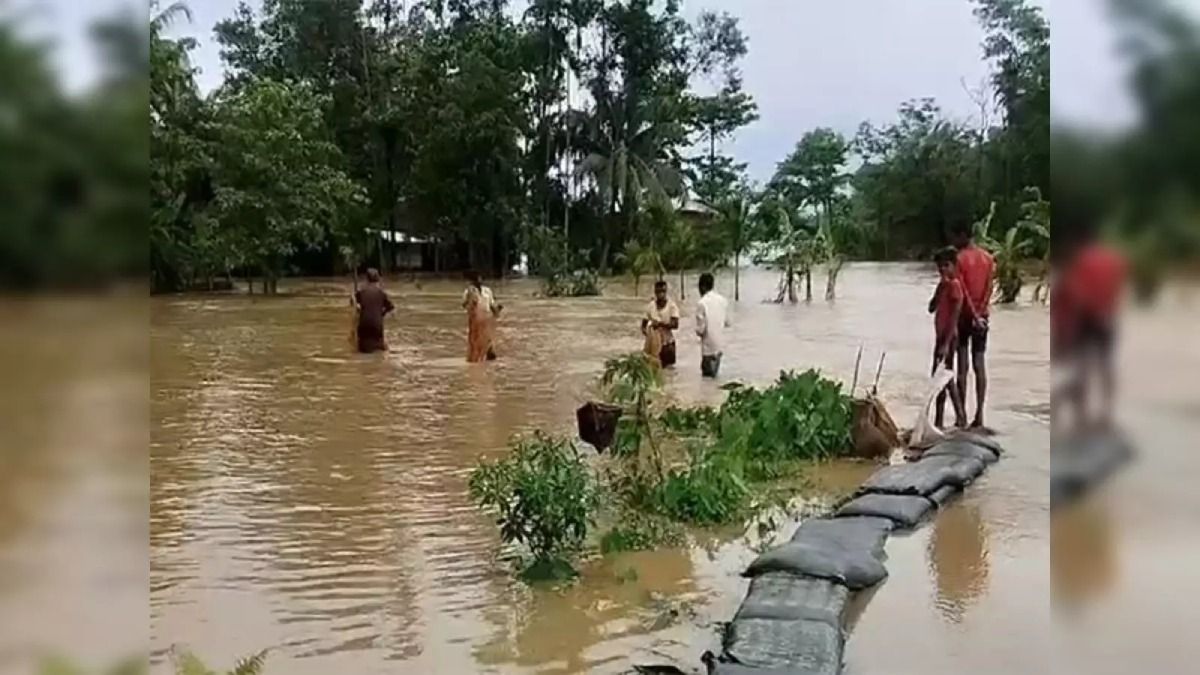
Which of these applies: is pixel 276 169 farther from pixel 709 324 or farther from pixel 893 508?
pixel 893 508

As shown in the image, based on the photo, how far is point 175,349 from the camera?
46.8 feet

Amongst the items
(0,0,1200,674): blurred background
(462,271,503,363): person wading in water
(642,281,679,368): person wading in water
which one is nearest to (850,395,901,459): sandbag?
(642,281,679,368): person wading in water

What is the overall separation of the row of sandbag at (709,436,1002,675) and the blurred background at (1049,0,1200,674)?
2.29 metres

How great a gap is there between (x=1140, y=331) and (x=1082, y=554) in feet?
0.72

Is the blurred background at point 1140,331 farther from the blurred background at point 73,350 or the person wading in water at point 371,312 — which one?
the person wading in water at point 371,312

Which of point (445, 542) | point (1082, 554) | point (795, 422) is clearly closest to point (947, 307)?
point (795, 422)

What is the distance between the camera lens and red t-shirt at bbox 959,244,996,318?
7.14 m

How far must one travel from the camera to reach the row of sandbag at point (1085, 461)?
1.03 m

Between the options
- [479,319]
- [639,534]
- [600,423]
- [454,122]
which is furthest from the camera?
[454,122]

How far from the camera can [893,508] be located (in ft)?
18.5

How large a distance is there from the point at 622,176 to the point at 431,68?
2.98 m

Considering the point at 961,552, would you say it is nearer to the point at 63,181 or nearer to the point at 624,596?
the point at 624,596

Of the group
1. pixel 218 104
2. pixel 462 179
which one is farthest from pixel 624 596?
pixel 218 104

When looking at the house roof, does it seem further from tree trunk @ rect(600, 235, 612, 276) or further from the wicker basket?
the wicker basket
